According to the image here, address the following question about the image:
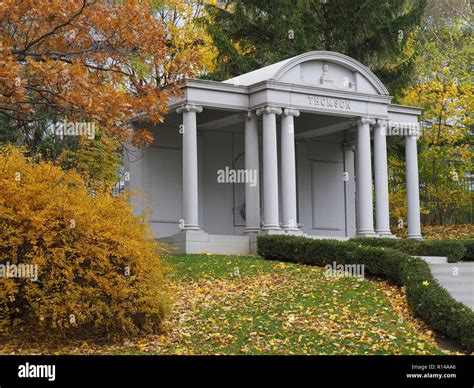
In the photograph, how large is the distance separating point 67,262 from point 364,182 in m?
15.0

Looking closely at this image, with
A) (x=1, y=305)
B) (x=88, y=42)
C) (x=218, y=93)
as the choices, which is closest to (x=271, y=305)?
(x=1, y=305)

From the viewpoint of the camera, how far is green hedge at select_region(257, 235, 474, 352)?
14.5m

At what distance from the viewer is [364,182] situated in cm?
2669

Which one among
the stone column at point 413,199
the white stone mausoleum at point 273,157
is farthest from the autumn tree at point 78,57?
the stone column at point 413,199

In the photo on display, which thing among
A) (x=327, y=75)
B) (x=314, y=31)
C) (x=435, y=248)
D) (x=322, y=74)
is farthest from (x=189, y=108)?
(x=314, y=31)

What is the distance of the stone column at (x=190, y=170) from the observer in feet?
78.7

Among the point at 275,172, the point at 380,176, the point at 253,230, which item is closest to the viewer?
the point at 275,172

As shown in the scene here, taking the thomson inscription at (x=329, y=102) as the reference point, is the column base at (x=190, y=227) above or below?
below

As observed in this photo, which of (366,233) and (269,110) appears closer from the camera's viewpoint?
(269,110)

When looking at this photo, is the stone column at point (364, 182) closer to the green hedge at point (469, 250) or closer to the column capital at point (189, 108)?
the green hedge at point (469, 250)

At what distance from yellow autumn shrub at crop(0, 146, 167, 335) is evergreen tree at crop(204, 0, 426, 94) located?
72.7 ft

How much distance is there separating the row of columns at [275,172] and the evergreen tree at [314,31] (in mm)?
9482

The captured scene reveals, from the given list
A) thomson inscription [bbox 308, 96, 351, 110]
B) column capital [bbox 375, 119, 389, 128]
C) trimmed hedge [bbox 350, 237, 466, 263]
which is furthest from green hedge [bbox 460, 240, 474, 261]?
thomson inscription [bbox 308, 96, 351, 110]

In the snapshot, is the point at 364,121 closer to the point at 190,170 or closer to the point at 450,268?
the point at 190,170
